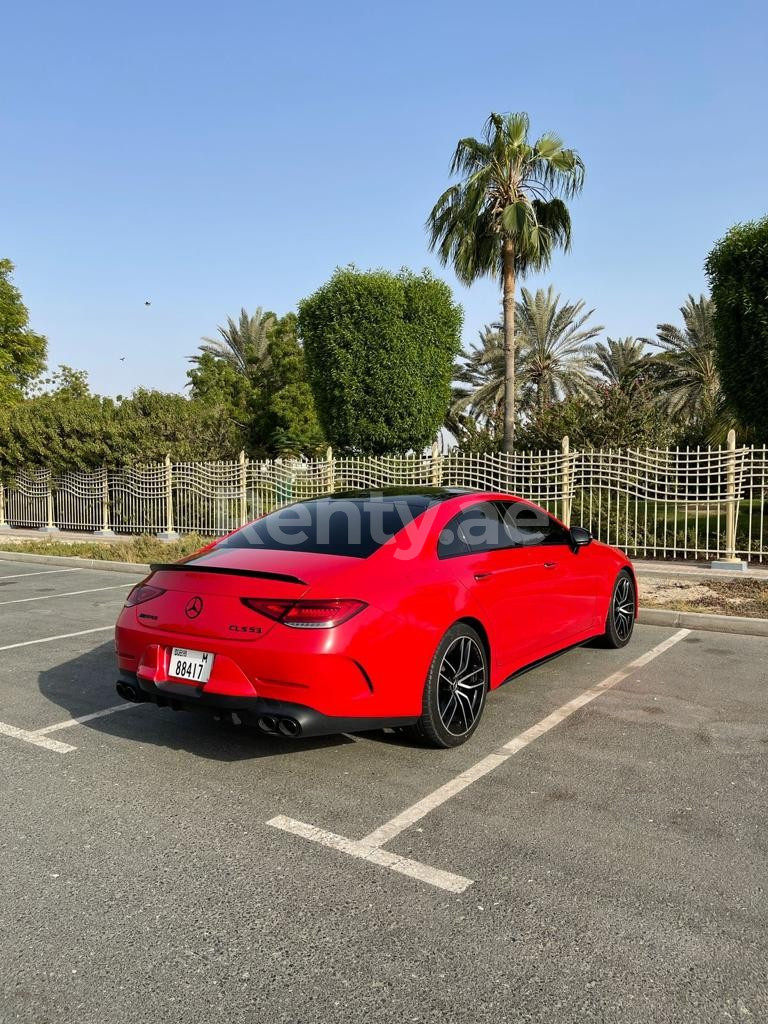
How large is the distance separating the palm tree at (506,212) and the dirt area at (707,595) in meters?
8.02

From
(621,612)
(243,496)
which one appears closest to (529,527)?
(621,612)

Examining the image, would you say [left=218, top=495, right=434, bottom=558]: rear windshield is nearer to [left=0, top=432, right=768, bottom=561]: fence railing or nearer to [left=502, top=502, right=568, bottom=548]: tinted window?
[left=502, top=502, right=568, bottom=548]: tinted window

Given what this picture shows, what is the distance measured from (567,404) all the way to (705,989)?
53.1 feet

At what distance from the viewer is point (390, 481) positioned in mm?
15727

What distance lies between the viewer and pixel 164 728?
4.82 m

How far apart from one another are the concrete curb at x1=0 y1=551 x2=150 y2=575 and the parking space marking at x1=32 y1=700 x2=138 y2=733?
8.44m

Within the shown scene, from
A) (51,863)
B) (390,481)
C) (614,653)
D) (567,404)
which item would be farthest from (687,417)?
(51,863)

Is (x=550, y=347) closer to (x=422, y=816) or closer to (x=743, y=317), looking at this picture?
(x=743, y=317)

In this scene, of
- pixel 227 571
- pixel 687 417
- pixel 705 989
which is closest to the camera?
pixel 705 989

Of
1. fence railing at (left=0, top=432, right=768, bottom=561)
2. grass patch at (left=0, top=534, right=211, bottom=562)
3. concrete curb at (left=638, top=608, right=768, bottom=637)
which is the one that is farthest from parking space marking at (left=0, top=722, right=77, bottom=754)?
fence railing at (left=0, top=432, right=768, bottom=561)

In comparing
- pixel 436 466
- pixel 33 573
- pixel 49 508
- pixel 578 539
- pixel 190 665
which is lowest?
pixel 33 573

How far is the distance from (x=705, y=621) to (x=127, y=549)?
→ 36.9 ft

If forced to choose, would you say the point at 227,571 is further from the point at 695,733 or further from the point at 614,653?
the point at 614,653

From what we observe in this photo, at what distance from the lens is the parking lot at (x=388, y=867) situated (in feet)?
7.66
